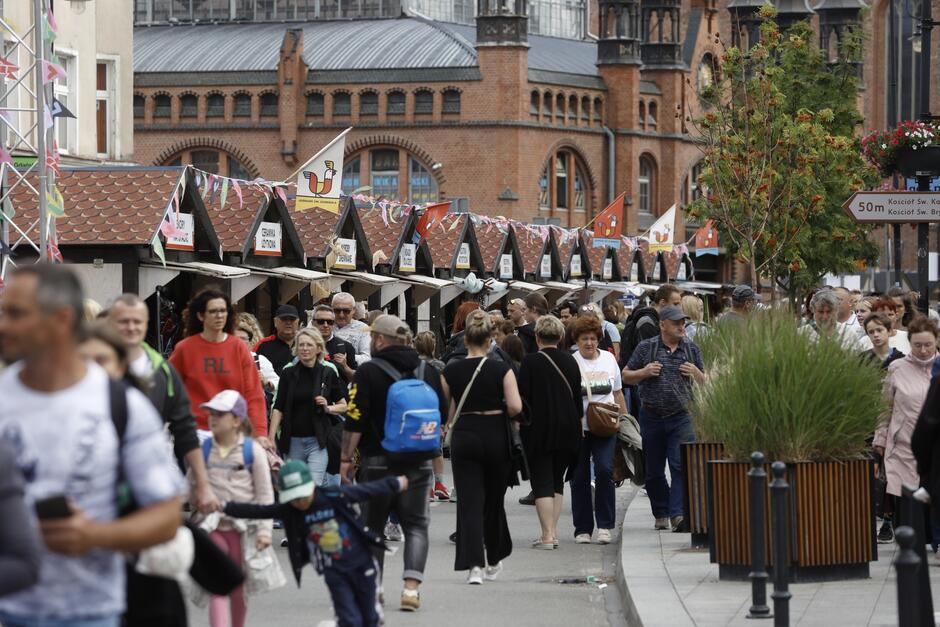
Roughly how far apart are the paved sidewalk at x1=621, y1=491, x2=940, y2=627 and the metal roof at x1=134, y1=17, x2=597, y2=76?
63.9m

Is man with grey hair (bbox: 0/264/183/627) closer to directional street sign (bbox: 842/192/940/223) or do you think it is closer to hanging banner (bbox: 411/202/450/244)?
directional street sign (bbox: 842/192/940/223)

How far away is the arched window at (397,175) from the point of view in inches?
2948

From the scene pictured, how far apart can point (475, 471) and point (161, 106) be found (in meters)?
68.4

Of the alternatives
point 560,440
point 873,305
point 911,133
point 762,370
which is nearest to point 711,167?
point 911,133

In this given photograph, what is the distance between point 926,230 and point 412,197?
5688cm

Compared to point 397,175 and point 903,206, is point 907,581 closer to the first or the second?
point 903,206

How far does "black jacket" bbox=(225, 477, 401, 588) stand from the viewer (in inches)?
314

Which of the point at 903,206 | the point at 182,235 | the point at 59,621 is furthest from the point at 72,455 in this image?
the point at 182,235

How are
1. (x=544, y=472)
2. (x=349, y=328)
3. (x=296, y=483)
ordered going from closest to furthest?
(x=296, y=483) → (x=544, y=472) → (x=349, y=328)

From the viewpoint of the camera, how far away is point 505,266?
147 feet

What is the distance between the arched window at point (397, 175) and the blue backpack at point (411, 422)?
6453 cm

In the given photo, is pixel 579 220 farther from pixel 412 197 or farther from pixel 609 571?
pixel 609 571

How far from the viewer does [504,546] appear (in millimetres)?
11609

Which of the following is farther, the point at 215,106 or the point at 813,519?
the point at 215,106
